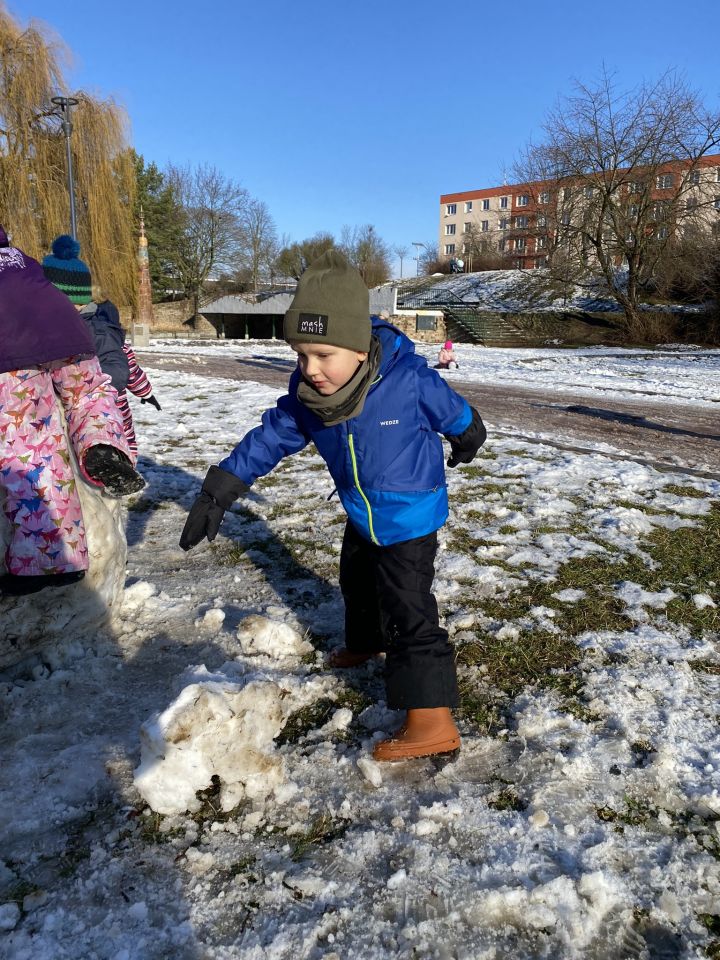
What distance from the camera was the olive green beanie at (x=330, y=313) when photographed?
211 cm

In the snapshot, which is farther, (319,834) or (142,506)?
(142,506)

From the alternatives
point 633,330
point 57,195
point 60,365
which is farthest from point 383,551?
point 633,330

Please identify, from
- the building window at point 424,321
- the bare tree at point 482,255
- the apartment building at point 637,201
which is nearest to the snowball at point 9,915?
the building window at point 424,321

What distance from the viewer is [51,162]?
63.9 ft

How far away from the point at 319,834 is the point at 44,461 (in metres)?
1.46

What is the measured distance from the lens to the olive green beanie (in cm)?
211

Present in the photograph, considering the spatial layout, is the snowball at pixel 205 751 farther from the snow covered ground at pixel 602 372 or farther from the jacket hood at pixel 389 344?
the snow covered ground at pixel 602 372

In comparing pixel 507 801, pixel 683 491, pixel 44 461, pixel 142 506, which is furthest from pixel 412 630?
pixel 683 491

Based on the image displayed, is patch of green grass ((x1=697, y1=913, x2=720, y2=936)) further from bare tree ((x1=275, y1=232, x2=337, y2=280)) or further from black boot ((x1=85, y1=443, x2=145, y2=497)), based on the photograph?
bare tree ((x1=275, y1=232, x2=337, y2=280))

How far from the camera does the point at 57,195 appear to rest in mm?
19375

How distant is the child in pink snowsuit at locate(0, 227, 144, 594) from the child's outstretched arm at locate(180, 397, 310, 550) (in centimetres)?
27

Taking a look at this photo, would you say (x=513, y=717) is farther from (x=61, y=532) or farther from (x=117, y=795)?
(x=61, y=532)

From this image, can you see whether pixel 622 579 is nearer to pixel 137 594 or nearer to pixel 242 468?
pixel 242 468

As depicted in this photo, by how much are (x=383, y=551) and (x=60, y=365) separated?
1.33 metres
